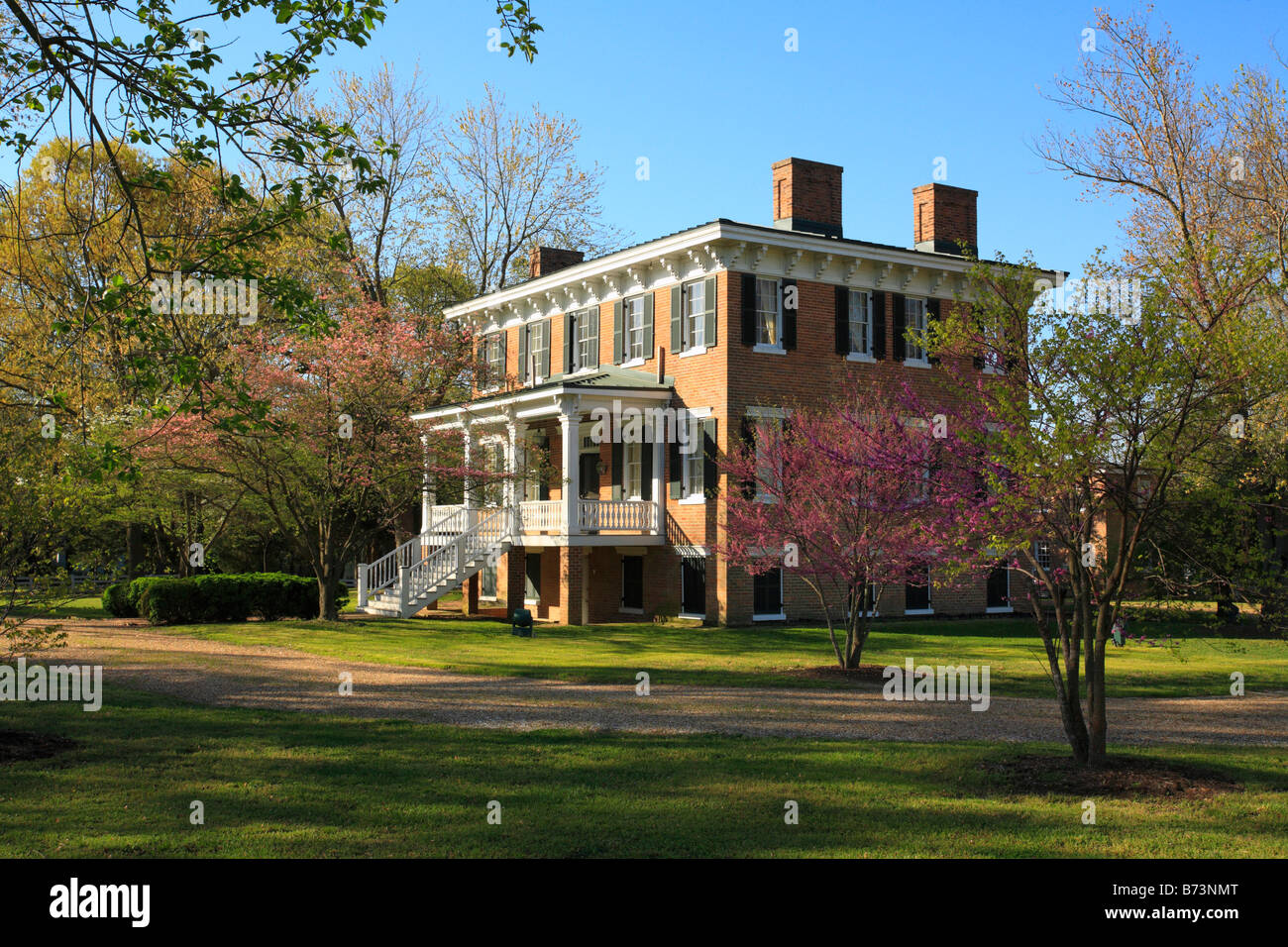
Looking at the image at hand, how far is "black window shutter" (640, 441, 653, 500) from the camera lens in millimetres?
27625

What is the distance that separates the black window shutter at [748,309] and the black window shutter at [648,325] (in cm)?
296

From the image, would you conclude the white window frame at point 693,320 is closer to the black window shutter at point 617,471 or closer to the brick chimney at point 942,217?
the black window shutter at point 617,471

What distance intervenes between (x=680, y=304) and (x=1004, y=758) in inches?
704

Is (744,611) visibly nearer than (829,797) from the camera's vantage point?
No

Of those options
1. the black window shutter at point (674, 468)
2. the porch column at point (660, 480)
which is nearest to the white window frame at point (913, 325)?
the black window shutter at point (674, 468)

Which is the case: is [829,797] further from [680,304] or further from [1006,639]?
[680,304]

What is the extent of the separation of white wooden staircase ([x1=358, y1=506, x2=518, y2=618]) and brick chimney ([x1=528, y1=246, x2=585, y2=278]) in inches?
349

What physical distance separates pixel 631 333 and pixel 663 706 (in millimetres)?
16521

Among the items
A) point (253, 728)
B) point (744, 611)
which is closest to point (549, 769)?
point (253, 728)

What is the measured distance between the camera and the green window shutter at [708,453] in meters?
25.3

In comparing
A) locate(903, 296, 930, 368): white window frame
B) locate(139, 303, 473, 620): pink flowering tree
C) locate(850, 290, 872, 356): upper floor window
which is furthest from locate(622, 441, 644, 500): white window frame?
locate(903, 296, 930, 368): white window frame

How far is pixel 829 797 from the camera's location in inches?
338

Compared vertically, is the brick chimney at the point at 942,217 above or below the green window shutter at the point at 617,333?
above

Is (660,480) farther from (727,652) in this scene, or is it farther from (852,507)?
(852,507)
